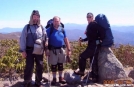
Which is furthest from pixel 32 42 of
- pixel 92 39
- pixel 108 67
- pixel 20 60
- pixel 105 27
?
pixel 20 60

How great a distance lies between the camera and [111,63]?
351 inches

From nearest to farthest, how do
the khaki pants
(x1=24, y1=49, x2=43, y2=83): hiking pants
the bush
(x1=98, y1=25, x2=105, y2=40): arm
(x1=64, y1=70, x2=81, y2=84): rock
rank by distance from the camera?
(x1=24, y1=49, x2=43, y2=83): hiking pants → the khaki pants → (x1=98, y1=25, x2=105, y2=40): arm → (x1=64, y1=70, x2=81, y2=84): rock → the bush

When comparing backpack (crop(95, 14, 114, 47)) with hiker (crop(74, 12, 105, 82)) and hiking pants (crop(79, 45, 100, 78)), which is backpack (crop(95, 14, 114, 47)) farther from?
hiking pants (crop(79, 45, 100, 78))

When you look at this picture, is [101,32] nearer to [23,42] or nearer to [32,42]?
[32,42]

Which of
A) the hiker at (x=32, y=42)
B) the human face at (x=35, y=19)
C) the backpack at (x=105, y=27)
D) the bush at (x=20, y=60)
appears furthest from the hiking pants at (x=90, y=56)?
the bush at (x=20, y=60)

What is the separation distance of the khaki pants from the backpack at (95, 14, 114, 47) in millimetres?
1651

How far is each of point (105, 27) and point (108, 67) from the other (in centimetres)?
156

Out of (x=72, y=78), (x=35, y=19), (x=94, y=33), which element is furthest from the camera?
(x=72, y=78)

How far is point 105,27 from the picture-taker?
340 inches

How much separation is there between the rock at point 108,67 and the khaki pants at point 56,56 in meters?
1.61

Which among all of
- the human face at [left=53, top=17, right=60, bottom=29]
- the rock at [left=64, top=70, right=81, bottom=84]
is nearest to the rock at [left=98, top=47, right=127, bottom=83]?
the rock at [left=64, top=70, right=81, bottom=84]

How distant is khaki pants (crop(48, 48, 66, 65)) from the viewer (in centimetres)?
827

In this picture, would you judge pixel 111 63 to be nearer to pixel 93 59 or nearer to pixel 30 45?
pixel 93 59

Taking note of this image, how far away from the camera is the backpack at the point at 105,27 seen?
8602 millimetres
